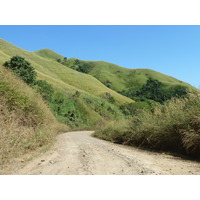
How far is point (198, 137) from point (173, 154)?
1.41 metres

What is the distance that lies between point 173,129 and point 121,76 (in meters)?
157

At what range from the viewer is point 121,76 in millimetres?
162875

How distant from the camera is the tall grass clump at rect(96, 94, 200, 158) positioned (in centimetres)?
675

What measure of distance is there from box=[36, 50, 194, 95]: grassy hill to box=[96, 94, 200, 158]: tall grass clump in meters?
125

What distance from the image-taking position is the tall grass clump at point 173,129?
675 cm

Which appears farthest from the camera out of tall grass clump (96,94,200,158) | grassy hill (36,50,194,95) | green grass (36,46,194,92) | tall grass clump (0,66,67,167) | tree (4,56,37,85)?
green grass (36,46,194,92)

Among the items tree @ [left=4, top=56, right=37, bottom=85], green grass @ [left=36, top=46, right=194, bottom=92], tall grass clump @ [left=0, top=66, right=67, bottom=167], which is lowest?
tall grass clump @ [left=0, top=66, right=67, bottom=167]

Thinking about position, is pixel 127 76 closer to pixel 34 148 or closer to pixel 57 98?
pixel 57 98

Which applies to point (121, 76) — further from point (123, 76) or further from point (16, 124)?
point (16, 124)

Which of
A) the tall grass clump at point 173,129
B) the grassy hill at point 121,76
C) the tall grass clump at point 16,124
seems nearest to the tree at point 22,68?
the tall grass clump at point 16,124

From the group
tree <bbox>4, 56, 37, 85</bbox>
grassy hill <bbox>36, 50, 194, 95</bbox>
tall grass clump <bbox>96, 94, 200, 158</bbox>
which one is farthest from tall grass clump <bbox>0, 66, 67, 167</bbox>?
grassy hill <bbox>36, 50, 194, 95</bbox>

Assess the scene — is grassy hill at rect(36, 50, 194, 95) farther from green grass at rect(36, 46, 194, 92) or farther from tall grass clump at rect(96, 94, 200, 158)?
tall grass clump at rect(96, 94, 200, 158)

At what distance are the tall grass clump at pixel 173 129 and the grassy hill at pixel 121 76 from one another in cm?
12460

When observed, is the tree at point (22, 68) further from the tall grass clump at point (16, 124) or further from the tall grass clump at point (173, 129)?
the tall grass clump at point (173, 129)
